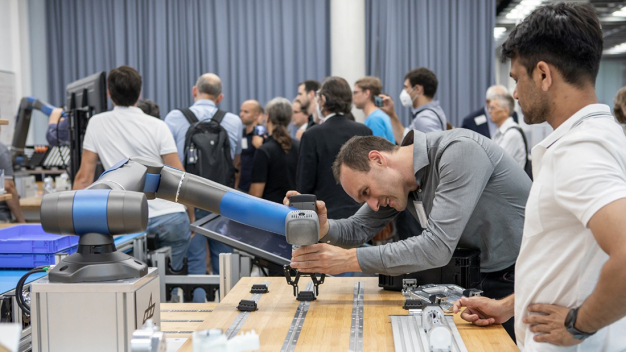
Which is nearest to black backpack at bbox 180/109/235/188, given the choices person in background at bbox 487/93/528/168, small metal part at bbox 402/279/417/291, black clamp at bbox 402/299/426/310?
person in background at bbox 487/93/528/168

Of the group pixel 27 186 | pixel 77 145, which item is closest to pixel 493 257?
pixel 77 145

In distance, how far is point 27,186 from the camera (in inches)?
202

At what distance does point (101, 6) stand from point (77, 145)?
427cm

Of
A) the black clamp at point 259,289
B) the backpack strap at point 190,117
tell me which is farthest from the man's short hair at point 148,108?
the black clamp at point 259,289

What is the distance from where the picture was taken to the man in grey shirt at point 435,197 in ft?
5.88

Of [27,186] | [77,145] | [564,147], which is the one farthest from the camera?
[27,186]

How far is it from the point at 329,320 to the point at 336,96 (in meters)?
2.08

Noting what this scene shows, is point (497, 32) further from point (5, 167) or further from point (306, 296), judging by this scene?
point (306, 296)

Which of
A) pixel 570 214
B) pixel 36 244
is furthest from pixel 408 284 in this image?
pixel 36 244

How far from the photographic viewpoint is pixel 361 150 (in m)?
1.96

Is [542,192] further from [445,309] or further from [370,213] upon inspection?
[370,213]

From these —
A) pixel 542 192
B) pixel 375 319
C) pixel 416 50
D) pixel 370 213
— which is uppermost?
pixel 416 50

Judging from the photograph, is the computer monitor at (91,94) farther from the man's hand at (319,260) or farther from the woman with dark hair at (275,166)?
the man's hand at (319,260)

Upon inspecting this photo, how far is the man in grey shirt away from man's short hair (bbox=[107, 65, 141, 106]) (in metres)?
1.72
